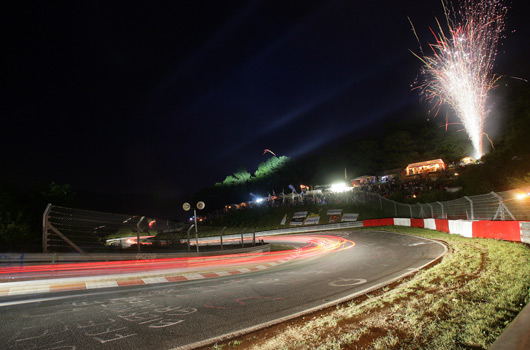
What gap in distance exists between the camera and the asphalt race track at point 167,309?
4.73 m

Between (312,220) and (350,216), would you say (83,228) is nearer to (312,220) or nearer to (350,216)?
(350,216)

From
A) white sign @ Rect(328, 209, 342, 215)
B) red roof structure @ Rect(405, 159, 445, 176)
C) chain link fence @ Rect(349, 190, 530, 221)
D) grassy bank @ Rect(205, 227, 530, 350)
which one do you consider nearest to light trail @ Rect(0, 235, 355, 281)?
grassy bank @ Rect(205, 227, 530, 350)

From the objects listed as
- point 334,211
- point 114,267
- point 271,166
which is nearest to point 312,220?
point 334,211

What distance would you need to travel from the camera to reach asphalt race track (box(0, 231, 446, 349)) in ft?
15.5

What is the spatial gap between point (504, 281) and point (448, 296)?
1599mm

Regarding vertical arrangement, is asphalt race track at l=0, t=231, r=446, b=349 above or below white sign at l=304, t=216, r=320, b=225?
above

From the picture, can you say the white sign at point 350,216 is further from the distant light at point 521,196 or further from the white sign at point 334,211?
the distant light at point 521,196

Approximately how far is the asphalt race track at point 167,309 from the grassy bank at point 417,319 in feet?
2.41

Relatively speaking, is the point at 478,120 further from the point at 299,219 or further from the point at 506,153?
the point at 299,219

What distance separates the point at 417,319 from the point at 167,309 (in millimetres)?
4584

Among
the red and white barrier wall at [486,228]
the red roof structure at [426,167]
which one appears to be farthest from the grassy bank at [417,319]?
the red roof structure at [426,167]

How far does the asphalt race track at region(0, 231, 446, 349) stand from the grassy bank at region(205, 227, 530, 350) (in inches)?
28.9

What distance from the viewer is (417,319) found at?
4.73 m

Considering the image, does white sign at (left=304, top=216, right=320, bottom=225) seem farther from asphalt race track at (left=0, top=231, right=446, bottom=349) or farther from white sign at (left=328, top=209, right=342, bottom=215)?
asphalt race track at (left=0, top=231, right=446, bottom=349)
